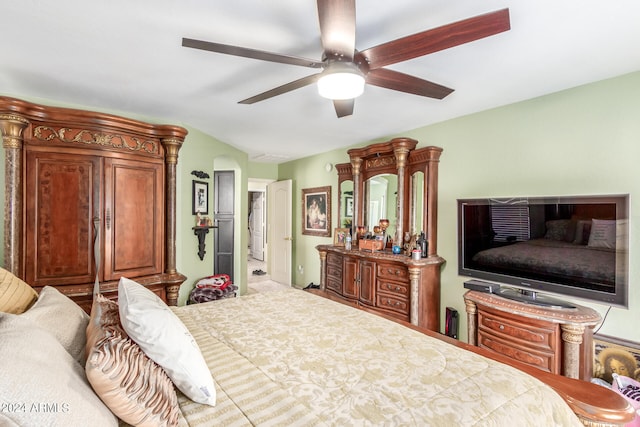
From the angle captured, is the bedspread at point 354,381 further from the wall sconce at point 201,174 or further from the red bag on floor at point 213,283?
the wall sconce at point 201,174

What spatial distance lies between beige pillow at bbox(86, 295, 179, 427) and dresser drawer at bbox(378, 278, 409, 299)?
8.33ft

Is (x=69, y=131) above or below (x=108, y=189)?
above

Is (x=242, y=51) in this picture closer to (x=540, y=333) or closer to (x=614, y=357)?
(x=540, y=333)

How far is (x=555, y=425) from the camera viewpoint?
3.34ft

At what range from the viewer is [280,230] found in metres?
5.74

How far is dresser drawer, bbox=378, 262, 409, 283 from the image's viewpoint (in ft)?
10.2

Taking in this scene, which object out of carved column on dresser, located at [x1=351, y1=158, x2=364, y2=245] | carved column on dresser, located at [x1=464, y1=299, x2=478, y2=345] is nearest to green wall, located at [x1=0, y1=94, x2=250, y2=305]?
carved column on dresser, located at [x1=351, y1=158, x2=364, y2=245]

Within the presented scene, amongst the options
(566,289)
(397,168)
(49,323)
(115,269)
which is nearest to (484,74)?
(397,168)

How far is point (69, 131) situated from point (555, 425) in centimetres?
351

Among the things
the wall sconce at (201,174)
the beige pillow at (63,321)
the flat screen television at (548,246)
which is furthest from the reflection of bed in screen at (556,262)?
the wall sconce at (201,174)

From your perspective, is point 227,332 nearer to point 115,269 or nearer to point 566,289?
point 115,269

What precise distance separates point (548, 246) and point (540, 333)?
0.67 metres

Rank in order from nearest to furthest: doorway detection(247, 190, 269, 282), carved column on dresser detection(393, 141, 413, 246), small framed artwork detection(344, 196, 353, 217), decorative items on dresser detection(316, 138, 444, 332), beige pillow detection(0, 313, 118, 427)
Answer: beige pillow detection(0, 313, 118, 427), decorative items on dresser detection(316, 138, 444, 332), carved column on dresser detection(393, 141, 413, 246), small framed artwork detection(344, 196, 353, 217), doorway detection(247, 190, 269, 282)

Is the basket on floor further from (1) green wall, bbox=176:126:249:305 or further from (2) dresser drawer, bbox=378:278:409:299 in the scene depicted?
(2) dresser drawer, bbox=378:278:409:299
